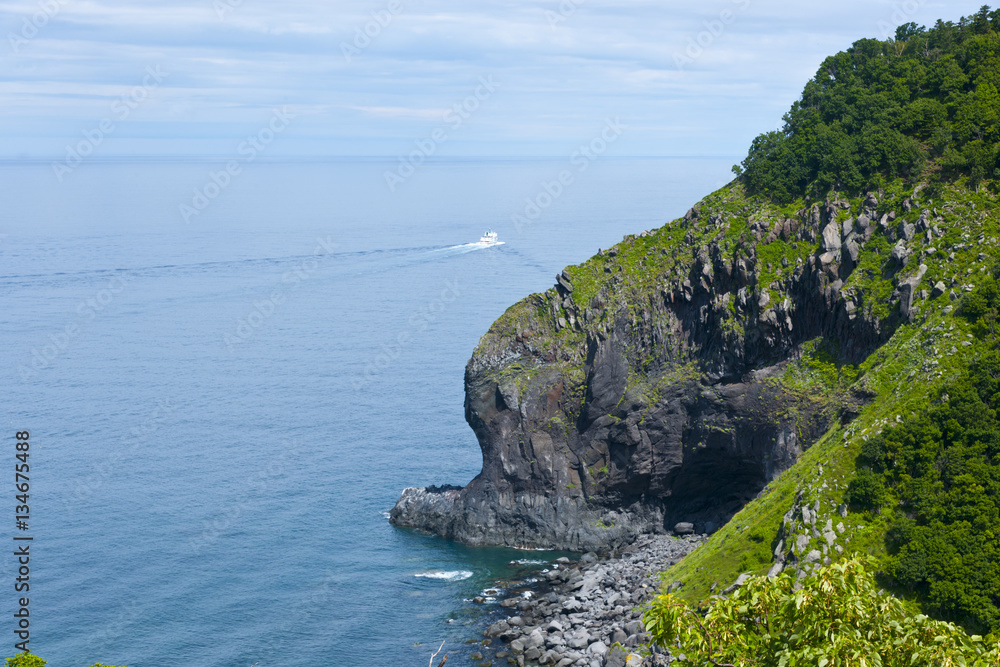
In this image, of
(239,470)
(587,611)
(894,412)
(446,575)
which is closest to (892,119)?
(894,412)

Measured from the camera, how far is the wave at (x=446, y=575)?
88.3 meters

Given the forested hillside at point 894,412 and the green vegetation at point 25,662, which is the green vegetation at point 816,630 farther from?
the green vegetation at point 25,662

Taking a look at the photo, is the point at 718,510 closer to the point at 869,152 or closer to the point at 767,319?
the point at 767,319

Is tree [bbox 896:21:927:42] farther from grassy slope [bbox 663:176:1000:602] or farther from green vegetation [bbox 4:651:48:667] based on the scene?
green vegetation [bbox 4:651:48:667]

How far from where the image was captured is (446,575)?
8894 centimetres

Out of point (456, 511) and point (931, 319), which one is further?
point (456, 511)

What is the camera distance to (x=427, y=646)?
74.7 m

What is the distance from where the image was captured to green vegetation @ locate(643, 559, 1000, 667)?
2406 centimetres

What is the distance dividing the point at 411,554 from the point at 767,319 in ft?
140

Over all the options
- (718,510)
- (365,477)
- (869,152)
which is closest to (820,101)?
(869,152)

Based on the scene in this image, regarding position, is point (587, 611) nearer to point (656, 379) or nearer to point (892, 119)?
point (656, 379)

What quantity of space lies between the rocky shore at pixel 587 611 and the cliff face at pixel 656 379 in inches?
246

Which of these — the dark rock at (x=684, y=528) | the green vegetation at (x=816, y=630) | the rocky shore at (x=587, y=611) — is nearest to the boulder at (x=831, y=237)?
the rocky shore at (x=587, y=611)

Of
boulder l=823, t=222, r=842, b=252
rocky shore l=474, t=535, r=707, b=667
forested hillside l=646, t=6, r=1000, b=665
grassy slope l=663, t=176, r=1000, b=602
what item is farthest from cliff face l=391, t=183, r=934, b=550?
rocky shore l=474, t=535, r=707, b=667
